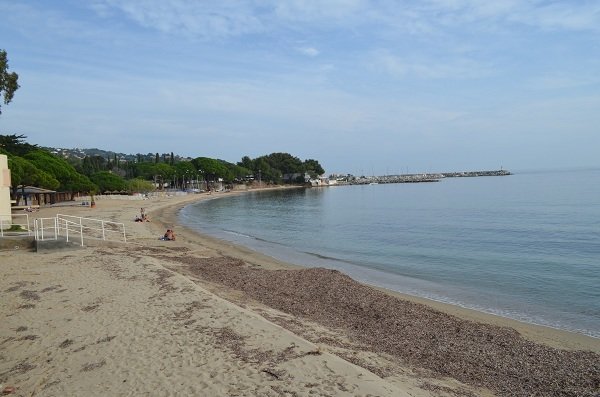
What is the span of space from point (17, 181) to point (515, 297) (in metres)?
41.5

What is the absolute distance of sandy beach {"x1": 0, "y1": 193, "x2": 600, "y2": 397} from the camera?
6.73 metres

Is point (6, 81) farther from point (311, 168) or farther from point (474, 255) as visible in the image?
point (311, 168)

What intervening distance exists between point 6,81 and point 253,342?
3346 cm

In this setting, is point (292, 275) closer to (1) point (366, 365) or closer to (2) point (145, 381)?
(1) point (366, 365)

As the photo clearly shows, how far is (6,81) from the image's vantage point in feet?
106

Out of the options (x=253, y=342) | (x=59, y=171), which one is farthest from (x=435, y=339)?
(x=59, y=171)

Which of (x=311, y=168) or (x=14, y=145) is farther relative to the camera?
(x=311, y=168)

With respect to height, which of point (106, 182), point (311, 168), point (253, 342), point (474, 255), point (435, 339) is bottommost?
point (474, 255)

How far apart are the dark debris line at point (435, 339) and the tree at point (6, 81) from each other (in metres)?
26.2

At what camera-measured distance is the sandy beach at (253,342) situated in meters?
6.73

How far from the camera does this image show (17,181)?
40.4 meters

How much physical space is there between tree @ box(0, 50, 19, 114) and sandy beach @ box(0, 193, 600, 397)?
2315 cm

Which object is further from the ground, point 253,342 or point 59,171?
point 59,171

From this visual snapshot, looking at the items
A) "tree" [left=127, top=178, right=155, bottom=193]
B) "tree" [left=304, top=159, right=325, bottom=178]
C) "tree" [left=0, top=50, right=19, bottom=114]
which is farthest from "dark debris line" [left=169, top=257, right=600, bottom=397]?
"tree" [left=304, top=159, right=325, bottom=178]
